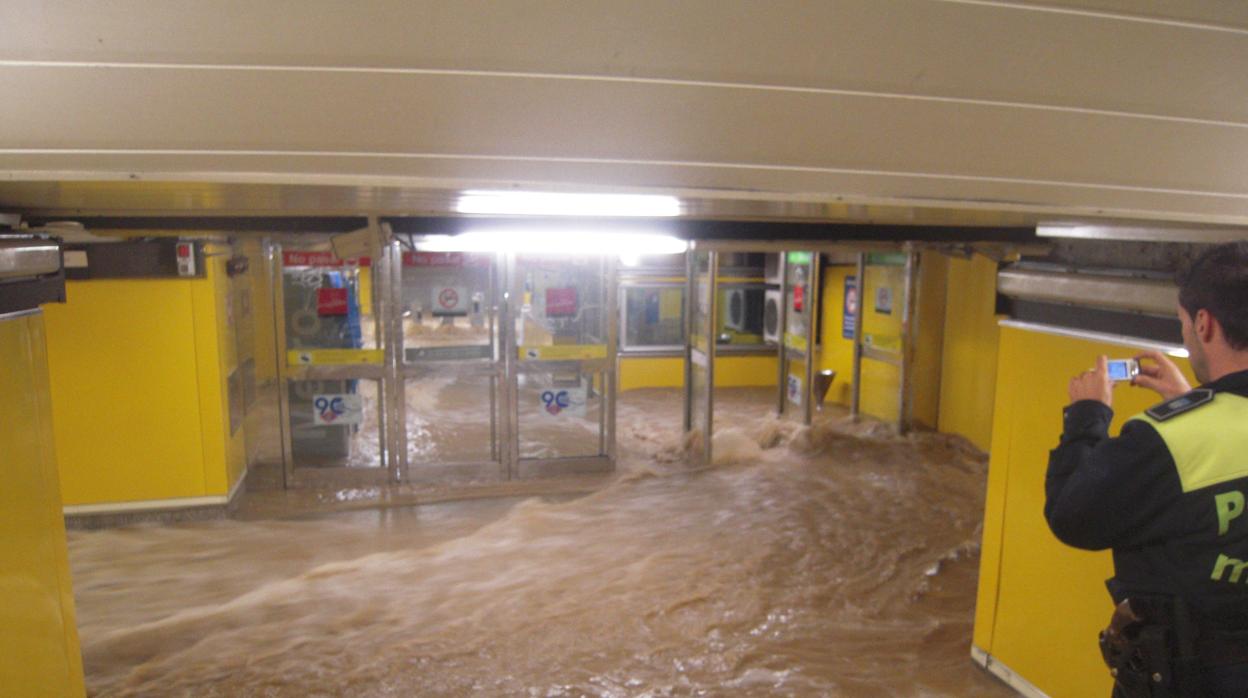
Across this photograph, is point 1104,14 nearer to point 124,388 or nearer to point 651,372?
point 124,388

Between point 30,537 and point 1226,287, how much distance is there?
2.97m

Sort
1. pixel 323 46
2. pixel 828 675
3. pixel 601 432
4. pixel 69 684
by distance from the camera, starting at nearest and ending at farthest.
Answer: pixel 323 46
pixel 69 684
pixel 828 675
pixel 601 432

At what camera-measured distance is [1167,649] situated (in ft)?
5.48

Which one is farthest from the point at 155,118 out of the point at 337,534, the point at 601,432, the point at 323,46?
the point at 601,432

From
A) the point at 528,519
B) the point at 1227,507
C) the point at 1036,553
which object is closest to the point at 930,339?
the point at 528,519

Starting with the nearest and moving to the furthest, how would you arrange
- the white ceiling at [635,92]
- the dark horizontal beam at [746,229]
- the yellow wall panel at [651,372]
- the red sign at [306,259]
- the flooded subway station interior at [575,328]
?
the white ceiling at [635,92] → the flooded subway station interior at [575,328] → the dark horizontal beam at [746,229] → the red sign at [306,259] → the yellow wall panel at [651,372]

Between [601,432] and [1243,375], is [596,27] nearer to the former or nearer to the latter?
[1243,375]

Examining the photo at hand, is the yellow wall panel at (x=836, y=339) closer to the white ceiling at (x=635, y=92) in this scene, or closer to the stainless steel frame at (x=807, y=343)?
the stainless steel frame at (x=807, y=343)

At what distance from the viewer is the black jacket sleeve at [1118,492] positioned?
1.60 m

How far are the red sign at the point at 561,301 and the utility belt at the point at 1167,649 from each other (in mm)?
5524

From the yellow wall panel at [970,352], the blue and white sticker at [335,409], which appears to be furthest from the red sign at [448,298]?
the yellow wall panel at [970,352]

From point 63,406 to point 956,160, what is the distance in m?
6.04

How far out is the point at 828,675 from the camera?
371 centimetres

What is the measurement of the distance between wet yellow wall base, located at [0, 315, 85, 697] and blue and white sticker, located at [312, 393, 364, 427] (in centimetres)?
449
